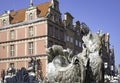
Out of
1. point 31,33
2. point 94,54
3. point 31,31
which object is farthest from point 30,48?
point 94,54

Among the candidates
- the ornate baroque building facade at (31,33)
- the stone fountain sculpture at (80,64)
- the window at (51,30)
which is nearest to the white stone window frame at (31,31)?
the ornate baroque building facade at (31,33)

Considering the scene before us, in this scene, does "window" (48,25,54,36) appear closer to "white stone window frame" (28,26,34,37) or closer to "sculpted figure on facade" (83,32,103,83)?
"white stone window frame" (28,26,34,37)

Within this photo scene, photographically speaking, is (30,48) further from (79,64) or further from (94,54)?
(79,64)

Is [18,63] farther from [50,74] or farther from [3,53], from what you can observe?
[50,74]

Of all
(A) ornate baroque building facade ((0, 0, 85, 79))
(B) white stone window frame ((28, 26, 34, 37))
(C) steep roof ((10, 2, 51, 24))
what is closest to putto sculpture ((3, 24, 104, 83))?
(A) ornate baroque building facade ((0, 0, 85, 79))

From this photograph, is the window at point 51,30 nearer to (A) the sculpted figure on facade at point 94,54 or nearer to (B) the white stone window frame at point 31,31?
(B) the white stone window frame at point 31,31

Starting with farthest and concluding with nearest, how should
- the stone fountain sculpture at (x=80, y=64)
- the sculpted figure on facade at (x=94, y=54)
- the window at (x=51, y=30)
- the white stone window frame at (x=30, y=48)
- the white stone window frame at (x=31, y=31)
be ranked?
the white stone window frame at (x=31, y=31), the white stone window frame at (x=30, y=48), the window at (x=51, y=30), the sculpted figure on facade at (x=94, y=54), the stone fountain sculpture at (x=80, y=64)

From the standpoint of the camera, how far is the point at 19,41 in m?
41.2

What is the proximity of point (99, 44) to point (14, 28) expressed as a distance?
36134 millimetres

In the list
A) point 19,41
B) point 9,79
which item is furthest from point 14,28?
point 9,79

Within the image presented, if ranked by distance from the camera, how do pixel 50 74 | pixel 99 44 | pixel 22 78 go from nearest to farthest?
pixel 50 74
pixel 99 44
pixel 22 78

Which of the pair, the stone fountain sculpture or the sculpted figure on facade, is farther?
the sculpted figure on facade

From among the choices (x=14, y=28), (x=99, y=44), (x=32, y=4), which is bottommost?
(x=99, y=44)

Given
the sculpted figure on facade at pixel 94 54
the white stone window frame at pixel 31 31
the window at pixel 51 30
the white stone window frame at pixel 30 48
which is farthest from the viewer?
the white stone window frame at pixel 31 31
